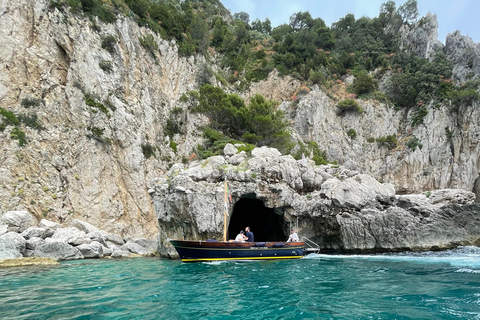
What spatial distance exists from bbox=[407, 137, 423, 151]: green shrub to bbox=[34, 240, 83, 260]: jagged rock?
→ 1596 inches

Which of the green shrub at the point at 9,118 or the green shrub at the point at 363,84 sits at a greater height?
the green shrub at the point at 363,84

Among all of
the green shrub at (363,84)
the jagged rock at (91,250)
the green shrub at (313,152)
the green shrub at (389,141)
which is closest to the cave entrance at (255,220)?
the green shrub at (313,152)

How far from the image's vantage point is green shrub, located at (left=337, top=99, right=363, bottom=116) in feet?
131

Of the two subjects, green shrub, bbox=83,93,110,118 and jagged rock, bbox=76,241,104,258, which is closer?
jagged rock, bbox=76,241,104,258

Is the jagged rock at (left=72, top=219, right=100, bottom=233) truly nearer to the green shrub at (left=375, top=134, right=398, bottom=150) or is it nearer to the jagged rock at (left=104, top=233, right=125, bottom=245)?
the jagged rock at (left=104, top=233, right=125, bottom=245)

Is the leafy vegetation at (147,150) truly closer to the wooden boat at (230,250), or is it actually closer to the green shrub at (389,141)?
the wooden boat at (230,250)

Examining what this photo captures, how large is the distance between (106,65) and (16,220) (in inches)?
648

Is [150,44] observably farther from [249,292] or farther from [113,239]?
[249,292]

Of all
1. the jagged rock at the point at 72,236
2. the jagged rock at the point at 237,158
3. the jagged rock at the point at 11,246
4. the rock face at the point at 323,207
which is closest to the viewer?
the jagged rock at the point at 11,246

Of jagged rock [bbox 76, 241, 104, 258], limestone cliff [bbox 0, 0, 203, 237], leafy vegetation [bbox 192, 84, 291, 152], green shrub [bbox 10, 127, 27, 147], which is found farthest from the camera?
leafy vegetation [bbox 192, 84, 291, 152]

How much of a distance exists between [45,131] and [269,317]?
25.3 meters

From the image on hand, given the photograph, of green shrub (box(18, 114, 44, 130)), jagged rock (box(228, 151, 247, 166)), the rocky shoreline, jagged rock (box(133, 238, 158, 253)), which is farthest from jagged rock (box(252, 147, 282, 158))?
green shrub (box(18, 114, 44, 130))

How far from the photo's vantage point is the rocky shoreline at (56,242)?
583 inches

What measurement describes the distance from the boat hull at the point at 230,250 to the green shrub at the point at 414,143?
3013 cm
